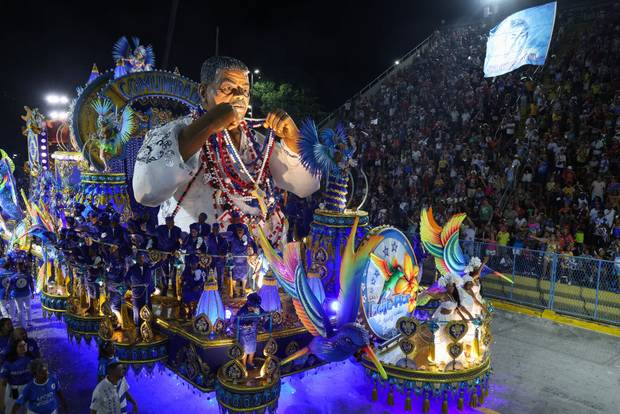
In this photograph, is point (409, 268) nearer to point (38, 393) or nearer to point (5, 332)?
point (38, 393)

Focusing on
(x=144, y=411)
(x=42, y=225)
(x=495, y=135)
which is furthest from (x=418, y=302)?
(x=495, y=135)

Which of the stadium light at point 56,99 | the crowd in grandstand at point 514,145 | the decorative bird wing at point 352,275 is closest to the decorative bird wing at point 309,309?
the decorative bird wing at point 352,275

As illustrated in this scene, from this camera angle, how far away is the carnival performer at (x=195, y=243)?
198 inches

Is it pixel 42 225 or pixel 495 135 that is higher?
pixel 495 135

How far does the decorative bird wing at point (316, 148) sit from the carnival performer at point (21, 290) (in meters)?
5.12

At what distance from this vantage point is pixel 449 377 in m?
4.94

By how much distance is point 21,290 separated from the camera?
7566 millimetres

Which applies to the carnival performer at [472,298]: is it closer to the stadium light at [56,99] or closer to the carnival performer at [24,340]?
the carnival performer at [24,340]

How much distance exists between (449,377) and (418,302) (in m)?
1.04

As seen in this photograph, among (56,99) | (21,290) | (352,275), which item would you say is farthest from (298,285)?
(56,99)

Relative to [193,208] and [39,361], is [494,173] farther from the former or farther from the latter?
[39,361]

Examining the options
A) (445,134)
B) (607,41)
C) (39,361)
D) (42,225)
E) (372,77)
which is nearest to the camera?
(39,361)

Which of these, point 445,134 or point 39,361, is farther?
point 445,134

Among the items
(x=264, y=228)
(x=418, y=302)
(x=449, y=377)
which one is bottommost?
(x=449, y=377)
